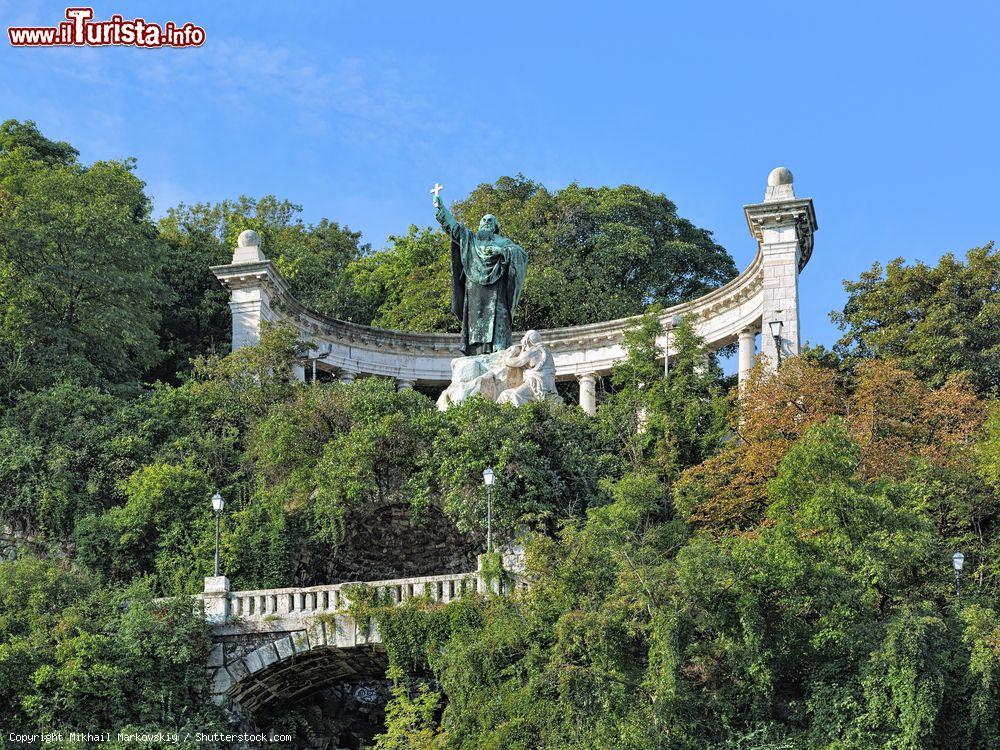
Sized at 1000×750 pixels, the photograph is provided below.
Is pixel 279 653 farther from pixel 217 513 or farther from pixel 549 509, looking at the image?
pixel 549 509

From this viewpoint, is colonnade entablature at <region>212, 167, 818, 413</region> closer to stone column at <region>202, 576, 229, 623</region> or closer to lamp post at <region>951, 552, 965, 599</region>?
lamp post at <region>951, 552, 965, 599</region>

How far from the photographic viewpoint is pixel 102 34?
39.8 meters

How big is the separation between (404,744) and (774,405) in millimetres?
12072

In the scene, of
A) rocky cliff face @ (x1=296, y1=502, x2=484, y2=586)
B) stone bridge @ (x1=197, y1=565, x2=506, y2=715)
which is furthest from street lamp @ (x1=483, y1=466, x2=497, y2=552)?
rocky cliff face @ (x1=296, y1=502, x2=484, y2=586)

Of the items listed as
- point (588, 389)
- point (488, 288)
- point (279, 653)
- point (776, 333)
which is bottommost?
point (279, 653)

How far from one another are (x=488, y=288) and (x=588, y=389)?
33.2ft

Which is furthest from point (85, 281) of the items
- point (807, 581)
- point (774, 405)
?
point (807, 581)

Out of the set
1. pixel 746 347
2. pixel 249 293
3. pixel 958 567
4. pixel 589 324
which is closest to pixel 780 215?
pixel 746 347

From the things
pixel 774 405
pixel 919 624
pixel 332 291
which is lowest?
pixel 919 624

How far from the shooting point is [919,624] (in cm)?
2845

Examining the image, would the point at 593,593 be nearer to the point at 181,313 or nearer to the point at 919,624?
the point at 919,624

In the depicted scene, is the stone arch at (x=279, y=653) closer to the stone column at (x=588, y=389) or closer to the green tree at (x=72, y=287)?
the green tree at (x=72, y=287)

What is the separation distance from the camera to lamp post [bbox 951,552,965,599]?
30.3 m

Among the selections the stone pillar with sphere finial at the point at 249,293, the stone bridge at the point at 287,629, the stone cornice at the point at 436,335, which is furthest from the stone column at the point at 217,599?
the stone cornice at the point at 436,335
